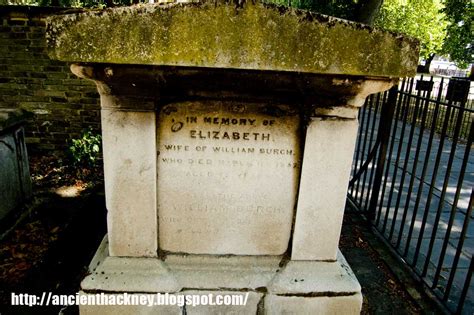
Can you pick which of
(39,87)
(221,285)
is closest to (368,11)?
(39,87)

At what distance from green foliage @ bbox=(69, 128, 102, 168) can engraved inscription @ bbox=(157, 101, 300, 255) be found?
12.1 feet

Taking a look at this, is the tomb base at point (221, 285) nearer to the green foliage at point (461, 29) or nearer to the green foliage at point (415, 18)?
the green foliage at point (461, 29)

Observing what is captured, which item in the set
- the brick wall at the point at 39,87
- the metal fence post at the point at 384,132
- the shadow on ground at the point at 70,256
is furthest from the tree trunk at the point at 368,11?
the brick wall at the point at 39,87

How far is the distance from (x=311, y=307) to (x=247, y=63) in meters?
1.55

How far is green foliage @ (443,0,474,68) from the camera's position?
1614 cm

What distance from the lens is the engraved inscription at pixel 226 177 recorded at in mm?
2146

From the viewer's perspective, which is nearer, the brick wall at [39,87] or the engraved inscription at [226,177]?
the engraved inscription at [226,177]

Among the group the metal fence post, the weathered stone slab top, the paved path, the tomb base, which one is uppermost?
the weathered stone slab top

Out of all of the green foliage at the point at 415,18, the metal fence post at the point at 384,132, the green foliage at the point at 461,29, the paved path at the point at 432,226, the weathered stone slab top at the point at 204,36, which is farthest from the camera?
the green foliage at the point at 415,18

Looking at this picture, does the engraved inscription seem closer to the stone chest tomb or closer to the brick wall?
the stone chest tomb

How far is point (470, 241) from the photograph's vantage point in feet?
13.5

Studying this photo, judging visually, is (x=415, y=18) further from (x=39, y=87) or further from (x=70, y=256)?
(x=70, y=256)

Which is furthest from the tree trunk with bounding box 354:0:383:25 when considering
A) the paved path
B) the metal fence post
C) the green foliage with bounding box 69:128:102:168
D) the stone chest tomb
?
the stone chest tomb

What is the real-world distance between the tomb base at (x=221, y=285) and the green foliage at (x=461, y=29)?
59.1ft
